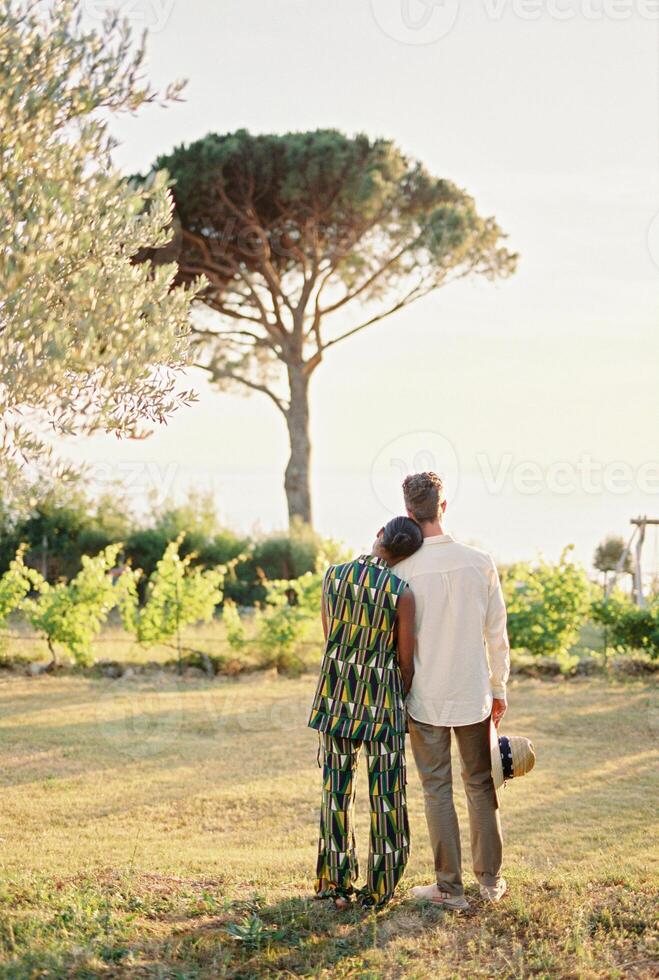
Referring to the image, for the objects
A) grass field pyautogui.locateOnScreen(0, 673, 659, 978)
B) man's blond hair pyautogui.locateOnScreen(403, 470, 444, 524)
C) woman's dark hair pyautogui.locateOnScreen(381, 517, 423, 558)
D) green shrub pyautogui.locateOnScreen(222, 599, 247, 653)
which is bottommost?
grass field pyautogui.locateOnScreen(0, 673, 659, 978)

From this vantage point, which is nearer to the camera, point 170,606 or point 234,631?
point 170,606

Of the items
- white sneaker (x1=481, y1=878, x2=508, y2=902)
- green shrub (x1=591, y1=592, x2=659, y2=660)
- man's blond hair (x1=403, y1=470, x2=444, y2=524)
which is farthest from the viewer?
green shrub (x1=591, y1=592, x2=659, y2=660)

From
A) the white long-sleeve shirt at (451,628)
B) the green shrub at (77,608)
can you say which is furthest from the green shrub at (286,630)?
the white long-sleeve shirt at (451,628)

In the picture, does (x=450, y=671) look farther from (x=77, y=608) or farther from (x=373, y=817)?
(x=77, y=608)

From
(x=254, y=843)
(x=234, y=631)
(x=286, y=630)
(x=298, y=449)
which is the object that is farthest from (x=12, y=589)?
(x=298, y=449)

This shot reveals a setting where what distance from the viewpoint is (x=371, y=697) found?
3.96 metres

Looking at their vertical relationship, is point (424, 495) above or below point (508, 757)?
above

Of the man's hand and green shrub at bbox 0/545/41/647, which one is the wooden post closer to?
green shrub at bbox 0/545/41/647

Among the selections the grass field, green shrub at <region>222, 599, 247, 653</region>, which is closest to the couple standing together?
the grass field

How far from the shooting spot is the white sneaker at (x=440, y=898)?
417 cm

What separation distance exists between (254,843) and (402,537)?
2798mm

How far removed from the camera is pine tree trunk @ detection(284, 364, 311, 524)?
19.4 m

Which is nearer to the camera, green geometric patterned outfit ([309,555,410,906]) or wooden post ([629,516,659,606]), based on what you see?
green geometric patterned outfit ([309,555,410,906])

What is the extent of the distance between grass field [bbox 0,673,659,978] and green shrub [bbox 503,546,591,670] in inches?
21.8
